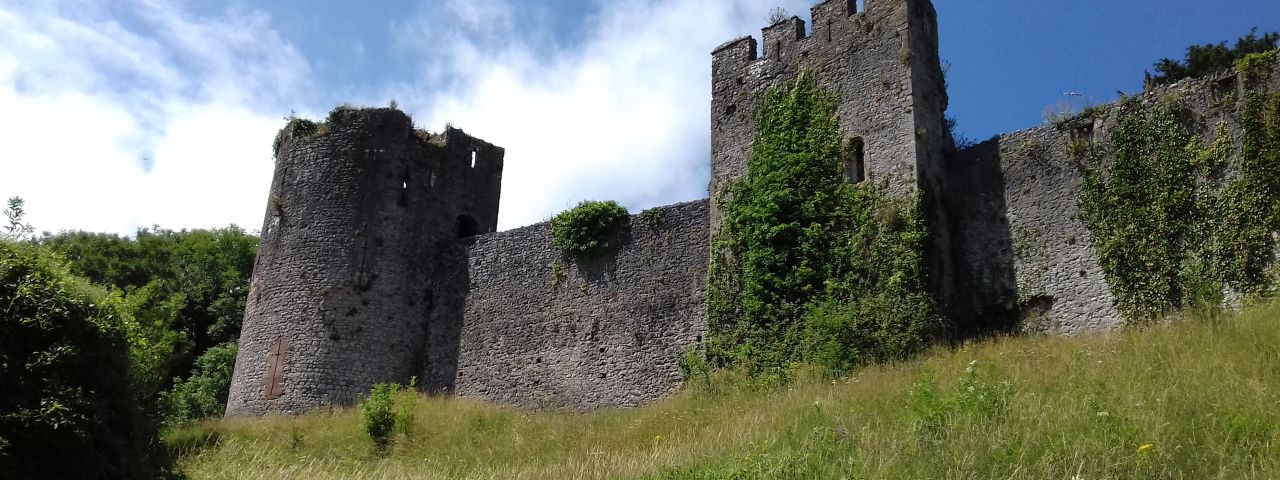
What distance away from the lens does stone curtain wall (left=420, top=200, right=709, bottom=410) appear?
Result: 17.6 meters

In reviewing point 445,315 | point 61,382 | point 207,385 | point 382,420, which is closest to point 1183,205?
point 382,420

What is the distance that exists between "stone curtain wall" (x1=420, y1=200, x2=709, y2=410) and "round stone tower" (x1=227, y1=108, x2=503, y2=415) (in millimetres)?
753

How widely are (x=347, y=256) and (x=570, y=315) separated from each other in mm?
4823

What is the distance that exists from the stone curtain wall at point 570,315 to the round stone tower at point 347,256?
2.47ft

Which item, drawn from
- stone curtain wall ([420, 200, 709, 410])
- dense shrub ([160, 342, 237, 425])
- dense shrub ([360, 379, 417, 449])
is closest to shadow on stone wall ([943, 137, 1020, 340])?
stone curtain wall ([420, 200, 709, 410])

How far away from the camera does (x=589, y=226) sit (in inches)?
764

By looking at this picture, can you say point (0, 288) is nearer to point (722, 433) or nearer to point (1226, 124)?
point (722, 433)

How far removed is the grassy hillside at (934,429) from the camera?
8039 millimetres

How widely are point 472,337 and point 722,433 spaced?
10.1 meters

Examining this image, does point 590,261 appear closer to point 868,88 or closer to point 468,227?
point 468,227

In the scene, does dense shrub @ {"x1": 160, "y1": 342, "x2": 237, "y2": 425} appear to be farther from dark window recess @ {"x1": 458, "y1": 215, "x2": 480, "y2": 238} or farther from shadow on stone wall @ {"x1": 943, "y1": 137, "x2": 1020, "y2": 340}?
shadow on stone wall @ {"x1": 943, "y1": 137, "x2": 1020, "y2": 340}

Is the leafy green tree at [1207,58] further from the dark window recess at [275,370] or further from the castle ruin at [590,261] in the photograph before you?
the dark window recess at [275,370]

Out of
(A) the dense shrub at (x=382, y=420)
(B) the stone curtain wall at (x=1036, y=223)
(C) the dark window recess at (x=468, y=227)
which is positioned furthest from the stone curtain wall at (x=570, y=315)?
(B) the stone curtain wall at (x=1036, y=223)

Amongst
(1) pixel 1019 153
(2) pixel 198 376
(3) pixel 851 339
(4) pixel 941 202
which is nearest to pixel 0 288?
(3) pixel 851 339
